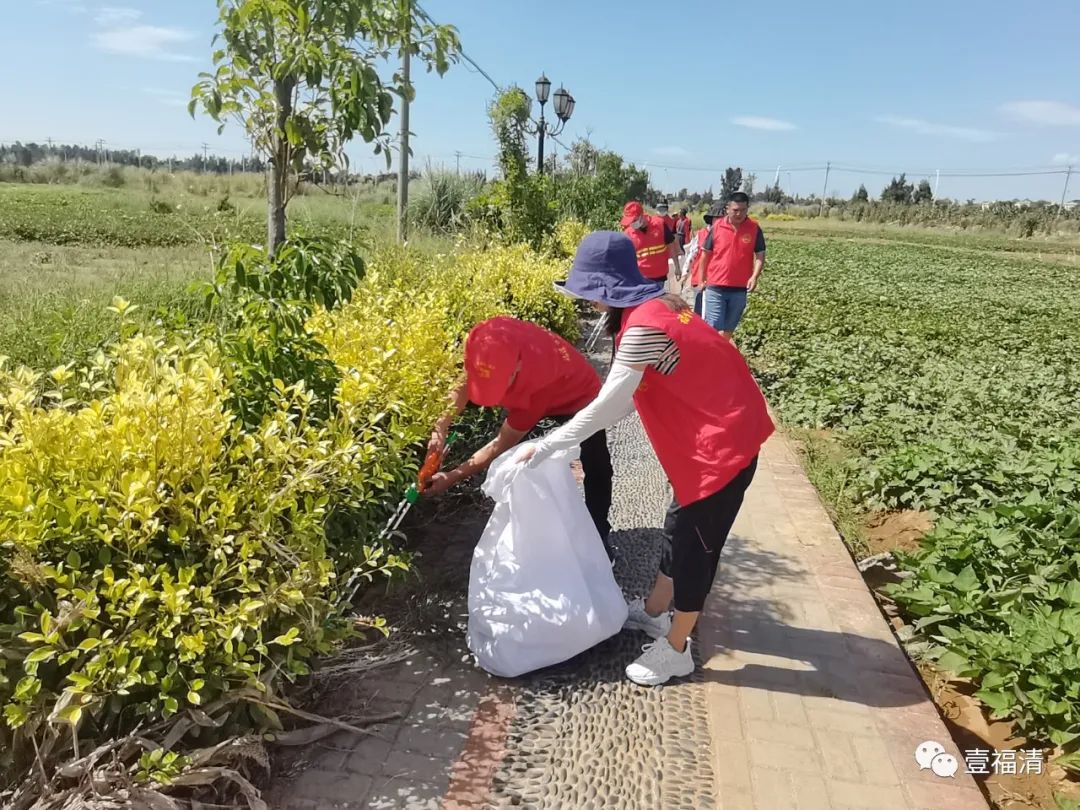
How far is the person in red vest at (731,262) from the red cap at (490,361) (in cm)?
436

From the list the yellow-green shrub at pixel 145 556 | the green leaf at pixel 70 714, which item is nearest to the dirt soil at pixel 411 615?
the yellow-green shrub at pixel 145 556

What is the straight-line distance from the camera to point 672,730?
2434 millimetres

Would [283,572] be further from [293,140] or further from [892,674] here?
[892,674]

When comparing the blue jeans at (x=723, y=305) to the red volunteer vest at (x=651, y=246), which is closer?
the blue jeans at (x=723, y=305)

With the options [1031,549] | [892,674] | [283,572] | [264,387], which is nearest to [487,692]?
[283,572]

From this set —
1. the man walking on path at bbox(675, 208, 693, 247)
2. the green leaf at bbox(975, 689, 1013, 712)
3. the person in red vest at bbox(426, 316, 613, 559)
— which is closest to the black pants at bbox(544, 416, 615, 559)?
the person in red vest at bbox(426, 316, 613, 559)

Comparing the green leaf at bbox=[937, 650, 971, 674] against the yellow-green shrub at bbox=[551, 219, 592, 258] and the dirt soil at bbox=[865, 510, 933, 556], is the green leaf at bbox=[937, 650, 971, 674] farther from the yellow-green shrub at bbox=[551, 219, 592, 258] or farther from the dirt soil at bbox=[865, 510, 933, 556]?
the yellow-green shrub at bbox=[551, 219, 592, 258]

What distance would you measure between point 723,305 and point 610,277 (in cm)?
440

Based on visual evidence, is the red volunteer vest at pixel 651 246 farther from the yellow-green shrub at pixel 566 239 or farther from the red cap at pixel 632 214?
the yellow-green shrub at pixel 566 239

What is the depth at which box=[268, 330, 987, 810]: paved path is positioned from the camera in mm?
2121

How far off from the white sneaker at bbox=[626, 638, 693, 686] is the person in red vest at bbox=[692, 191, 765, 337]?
177 inches

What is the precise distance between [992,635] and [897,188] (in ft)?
274

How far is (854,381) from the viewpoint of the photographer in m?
6.89

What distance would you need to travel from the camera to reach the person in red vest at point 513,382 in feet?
8.66
